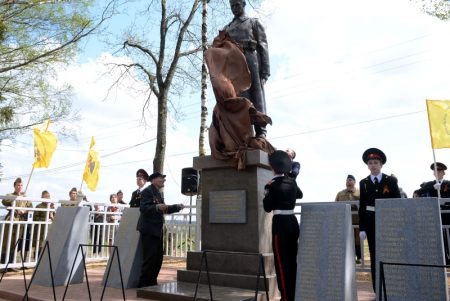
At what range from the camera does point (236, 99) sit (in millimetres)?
5984

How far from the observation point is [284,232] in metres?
4.56

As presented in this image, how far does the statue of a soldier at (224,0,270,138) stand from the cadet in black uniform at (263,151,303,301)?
2.31 meters

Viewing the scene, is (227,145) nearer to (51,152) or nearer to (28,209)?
(28,209)

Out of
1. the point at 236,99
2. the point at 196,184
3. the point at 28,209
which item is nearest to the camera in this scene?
the point at 236,99

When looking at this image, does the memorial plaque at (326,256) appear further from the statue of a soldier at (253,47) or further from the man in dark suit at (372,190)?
the statue of a soldier at (253,47)

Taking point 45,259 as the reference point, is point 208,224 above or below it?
above

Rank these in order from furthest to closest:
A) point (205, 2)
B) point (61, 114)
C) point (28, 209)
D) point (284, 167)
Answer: point (61, 114) < point (205, 2) < point (28, 209) < point (284, 167)

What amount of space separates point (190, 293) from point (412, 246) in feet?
8.97

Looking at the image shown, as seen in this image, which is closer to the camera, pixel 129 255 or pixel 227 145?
pixel 227 145

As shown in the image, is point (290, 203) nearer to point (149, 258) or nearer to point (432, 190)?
point (149, 258)

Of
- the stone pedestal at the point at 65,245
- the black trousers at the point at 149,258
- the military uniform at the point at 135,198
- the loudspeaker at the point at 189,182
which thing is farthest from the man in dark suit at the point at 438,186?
the stone pedestal at the point at 65,245

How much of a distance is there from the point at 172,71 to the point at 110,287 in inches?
454

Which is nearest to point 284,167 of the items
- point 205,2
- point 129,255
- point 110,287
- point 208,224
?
point 208,224

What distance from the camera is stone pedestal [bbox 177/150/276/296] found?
541 cm
